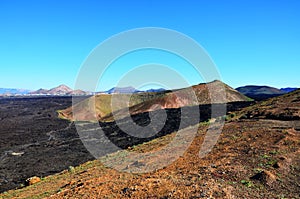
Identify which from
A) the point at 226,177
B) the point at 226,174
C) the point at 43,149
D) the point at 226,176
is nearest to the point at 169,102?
the point at 43,149

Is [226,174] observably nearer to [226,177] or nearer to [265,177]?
[226,177]

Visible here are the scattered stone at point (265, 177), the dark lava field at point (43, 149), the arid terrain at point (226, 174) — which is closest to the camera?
the arid terrain at point (226, 174)

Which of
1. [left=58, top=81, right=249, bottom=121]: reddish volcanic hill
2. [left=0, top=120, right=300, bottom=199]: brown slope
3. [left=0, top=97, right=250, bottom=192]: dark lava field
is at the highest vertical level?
[left=58, top=81, right=249, bottom=121]: reddish volcanic hill

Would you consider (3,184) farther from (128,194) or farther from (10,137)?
(10,137)

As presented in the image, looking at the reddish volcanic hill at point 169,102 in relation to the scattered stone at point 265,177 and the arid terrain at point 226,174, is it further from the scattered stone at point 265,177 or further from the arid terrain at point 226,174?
the scattered stone at point 265,177

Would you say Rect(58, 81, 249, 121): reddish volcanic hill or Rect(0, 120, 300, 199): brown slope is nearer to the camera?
Rect(0, 120, 300, 199): brown slope

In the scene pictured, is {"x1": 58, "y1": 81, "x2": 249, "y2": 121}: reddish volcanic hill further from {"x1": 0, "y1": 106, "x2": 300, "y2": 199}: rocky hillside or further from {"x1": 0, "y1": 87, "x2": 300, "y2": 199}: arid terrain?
{"x1": 0, "y1": 106, "x2": 300, "y2": 199}: rocky hillside

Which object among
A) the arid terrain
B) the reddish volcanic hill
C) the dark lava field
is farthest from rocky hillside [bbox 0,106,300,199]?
the reddish volcanic hill

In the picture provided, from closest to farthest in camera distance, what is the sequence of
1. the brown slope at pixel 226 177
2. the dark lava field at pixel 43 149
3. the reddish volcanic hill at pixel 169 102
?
the brown slope at pixel 226 177 < the dark lava field at pixel 43 149 < the reddish volcanic hill at pixel 169 102

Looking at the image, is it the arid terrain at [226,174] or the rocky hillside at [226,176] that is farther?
the arid terrain at [226,174]

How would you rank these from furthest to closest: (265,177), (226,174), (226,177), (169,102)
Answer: (169,102), (226,174), (226,177), (265,177)

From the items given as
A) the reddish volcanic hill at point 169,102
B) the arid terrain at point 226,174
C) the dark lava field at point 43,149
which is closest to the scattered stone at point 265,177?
the arid terrain at point 226,174

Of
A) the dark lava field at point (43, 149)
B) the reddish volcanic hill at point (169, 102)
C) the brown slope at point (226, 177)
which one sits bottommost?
the dark lava field at point (43, 149)

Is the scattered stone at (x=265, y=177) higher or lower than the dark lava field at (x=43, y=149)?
higher
